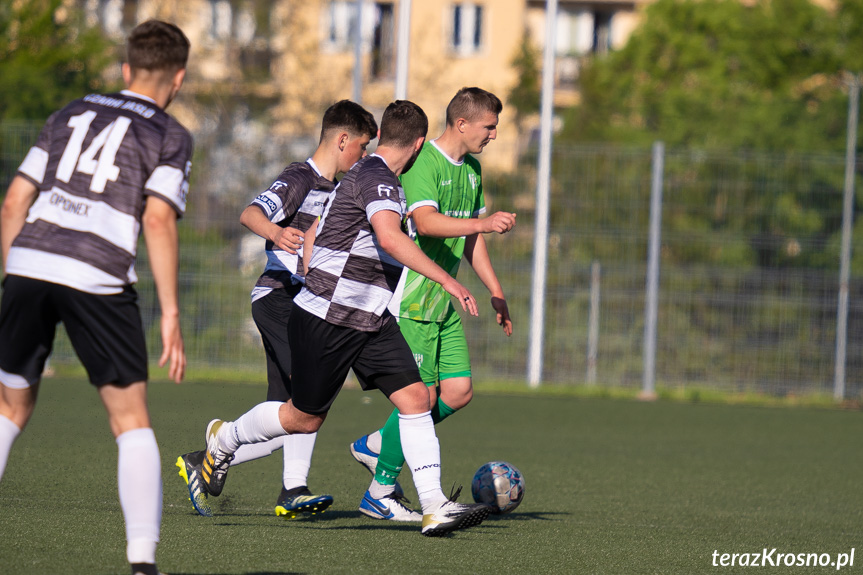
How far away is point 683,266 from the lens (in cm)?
1438

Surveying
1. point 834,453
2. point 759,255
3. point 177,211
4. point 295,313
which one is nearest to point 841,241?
point 759,255

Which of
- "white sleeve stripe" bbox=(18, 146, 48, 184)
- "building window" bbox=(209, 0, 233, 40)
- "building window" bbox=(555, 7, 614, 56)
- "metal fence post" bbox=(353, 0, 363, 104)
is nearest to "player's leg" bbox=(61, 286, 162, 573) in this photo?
"white sleeve stripe" bbox=(18, 146, 48, 184)

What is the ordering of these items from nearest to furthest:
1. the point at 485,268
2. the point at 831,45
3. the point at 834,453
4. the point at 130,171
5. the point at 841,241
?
1. the point at 130,171
2. the point at 485,268
3. the point at 834,453
4. the point at 841,241
5. the point at 831,45

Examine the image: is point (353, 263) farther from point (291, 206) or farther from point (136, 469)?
point (136, 469)

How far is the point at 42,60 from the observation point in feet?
59.8

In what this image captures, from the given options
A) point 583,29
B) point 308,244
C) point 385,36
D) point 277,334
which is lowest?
point 277,334

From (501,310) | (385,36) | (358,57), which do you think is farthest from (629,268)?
(385,36)

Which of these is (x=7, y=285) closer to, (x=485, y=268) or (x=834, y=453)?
(x=485, y=268)

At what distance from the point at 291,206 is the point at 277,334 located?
68 cm

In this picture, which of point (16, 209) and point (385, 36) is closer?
point (16, 209)

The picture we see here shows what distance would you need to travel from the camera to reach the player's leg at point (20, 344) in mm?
3666

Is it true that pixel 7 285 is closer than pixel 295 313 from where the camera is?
Yes

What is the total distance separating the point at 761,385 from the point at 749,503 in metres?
7.58

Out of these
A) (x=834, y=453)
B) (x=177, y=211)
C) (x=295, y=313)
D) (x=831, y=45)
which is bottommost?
(x=834, y=453)
